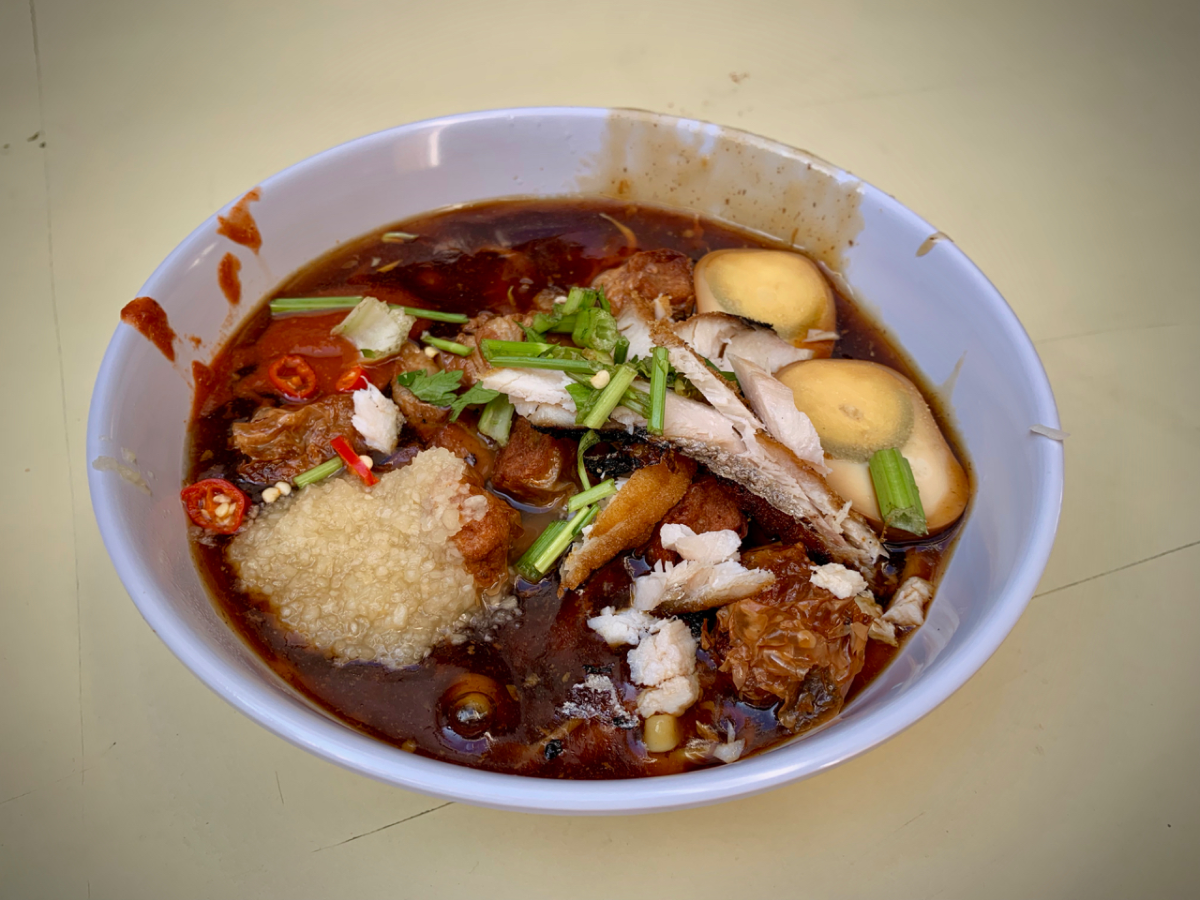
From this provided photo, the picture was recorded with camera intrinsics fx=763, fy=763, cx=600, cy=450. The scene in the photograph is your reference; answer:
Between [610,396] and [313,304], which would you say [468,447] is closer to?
[610,396]

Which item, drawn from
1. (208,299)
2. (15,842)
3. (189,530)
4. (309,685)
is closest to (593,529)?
(309,685)

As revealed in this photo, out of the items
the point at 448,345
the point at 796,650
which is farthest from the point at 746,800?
the point at 448,345

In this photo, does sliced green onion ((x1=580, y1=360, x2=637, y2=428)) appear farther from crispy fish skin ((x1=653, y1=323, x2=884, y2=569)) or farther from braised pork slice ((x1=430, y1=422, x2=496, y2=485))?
braised pork slice ((x1=430, y1=422, x2=496, y2=485))

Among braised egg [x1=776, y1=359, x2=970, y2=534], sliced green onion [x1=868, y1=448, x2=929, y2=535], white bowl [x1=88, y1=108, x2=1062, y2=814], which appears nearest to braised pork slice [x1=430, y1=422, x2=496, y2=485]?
white bowl [x1=88, y1=108, x2=1062, y2=814]

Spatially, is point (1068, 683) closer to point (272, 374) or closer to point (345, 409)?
point (345, 409)

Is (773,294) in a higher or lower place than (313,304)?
higher

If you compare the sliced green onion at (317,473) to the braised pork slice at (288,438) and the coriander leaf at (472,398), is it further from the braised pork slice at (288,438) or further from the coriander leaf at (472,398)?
the coriander leaf at (472,398)

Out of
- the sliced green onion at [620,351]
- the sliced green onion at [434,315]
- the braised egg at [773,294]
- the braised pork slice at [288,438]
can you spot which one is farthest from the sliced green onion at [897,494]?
the braised pork slice at [288,438]
